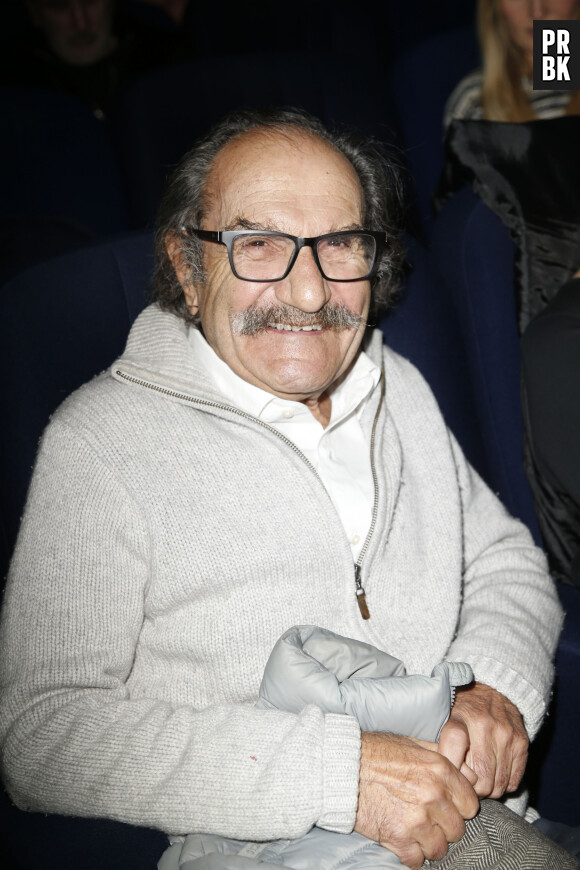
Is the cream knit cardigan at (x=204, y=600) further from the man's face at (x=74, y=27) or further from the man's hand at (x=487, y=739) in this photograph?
the man's face at (x=74, y=27)

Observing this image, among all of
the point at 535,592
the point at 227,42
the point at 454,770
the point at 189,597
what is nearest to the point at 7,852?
the point at 189,597

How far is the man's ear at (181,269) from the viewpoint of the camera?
1.21m

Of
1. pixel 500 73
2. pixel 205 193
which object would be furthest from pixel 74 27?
pixel 205 193

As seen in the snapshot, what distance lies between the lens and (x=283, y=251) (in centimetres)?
113

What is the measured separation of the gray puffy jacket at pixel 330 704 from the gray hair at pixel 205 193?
1.84 feet

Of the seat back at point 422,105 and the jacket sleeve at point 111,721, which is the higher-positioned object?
the seat back at point 422,105

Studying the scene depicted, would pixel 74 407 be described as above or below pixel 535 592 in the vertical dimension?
above

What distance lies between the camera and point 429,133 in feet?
7.50

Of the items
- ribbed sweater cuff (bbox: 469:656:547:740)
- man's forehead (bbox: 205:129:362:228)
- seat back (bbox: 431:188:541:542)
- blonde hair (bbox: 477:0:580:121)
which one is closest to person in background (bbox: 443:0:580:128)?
blonde hair (bbox: 477:0:580:121)

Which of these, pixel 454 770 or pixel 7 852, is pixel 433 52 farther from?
pixel 7 852

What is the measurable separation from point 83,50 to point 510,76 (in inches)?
61.6

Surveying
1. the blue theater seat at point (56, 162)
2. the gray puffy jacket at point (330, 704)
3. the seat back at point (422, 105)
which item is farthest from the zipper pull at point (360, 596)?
the seat back at point (422, 105)

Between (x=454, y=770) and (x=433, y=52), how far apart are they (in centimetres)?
201

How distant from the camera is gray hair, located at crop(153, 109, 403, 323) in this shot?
1193mm
